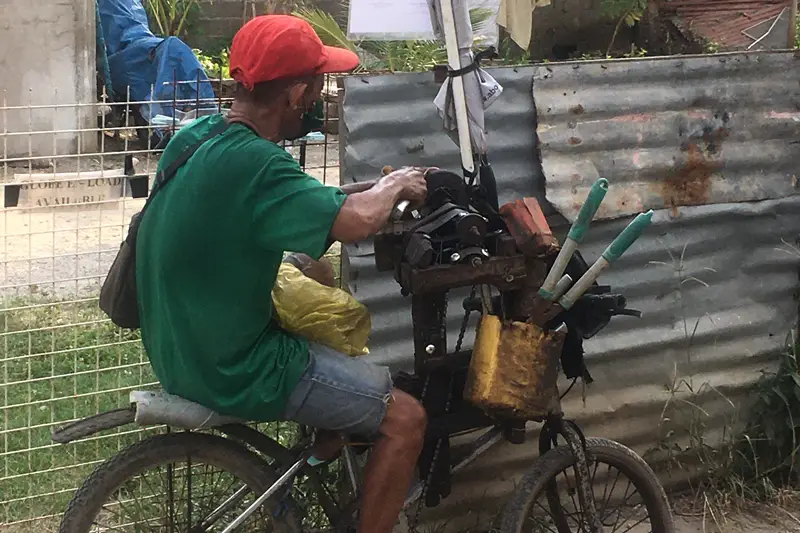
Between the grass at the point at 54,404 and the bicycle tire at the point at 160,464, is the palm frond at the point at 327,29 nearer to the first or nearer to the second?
the grass at the point at 54,404

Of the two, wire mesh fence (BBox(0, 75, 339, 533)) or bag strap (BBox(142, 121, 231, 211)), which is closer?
bag strap (BBox(142, 121, 231, 211))

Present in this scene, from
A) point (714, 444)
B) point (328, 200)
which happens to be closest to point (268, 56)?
point (328, 200)

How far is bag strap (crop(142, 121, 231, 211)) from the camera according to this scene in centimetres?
266

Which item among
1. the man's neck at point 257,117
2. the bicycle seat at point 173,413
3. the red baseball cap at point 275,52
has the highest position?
the red baseball cap at point 275,52

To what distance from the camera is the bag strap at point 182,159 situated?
2.66m

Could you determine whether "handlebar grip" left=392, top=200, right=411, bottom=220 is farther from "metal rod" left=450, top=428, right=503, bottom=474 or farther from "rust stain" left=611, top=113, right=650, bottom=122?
"rust stain" left=611, top=113, right=650, bottom=122

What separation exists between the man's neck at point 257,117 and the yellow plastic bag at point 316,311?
467mm

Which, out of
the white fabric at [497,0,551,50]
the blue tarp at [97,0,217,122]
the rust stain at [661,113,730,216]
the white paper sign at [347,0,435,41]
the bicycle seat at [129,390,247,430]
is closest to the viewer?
the bicycle seat at [129,390,247,430]

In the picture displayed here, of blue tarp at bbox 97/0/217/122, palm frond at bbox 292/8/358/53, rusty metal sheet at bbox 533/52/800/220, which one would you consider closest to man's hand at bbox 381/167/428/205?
rusty metal sheet at bbox 533/52/800/220

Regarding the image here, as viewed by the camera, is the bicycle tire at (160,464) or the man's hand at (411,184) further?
the bicycle tire at (160,464)

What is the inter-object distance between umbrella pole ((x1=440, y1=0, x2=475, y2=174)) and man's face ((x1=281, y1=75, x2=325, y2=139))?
1.78ft

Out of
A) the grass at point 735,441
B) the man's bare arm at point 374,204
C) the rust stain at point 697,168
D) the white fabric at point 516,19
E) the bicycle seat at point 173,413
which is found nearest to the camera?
the man's bare arm at point 374,204

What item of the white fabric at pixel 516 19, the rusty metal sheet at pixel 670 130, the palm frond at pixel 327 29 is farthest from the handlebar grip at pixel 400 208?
the white fabric at pixel 516 19

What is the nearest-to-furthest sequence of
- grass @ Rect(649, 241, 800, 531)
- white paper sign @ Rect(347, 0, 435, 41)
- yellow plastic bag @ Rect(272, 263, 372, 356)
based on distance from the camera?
yellow plastic bag @ Rect(272, 263, 372, 356) → white paper sign @ Rect(347, 0, 435, 41) → grass @ Rect(649, 241, 800, 531)
